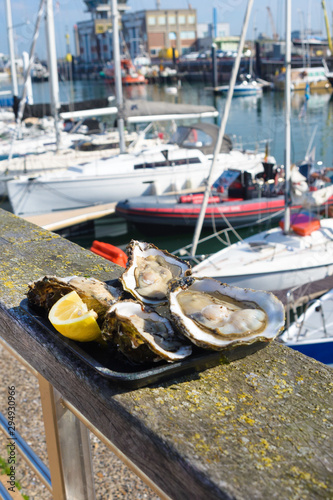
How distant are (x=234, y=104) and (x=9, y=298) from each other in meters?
59.4

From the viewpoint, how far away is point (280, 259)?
11.7m

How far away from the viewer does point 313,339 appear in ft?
28.2

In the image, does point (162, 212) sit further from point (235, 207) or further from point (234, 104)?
point (234, 104)

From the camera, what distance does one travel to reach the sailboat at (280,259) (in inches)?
452

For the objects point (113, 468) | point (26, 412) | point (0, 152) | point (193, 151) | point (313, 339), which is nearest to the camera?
point (113, 468)

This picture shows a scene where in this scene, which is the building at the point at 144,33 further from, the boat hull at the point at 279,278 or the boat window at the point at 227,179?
the boat hull at the point at 279,278

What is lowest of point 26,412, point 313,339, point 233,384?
point 313,339

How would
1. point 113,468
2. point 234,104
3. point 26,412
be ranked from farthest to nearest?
point 234,104
point 26,412
point 113,468

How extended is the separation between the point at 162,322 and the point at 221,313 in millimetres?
147

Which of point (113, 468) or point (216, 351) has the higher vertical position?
point (216, 351)

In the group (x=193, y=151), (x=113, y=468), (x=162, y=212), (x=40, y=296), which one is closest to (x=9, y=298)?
(x=40, y=296)

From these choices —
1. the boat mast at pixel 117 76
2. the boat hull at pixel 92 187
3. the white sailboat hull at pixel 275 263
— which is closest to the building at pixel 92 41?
the boat mast at pixel 117 76

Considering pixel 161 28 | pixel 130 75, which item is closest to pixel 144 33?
pixel 161 28

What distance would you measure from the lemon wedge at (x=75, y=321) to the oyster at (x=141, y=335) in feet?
0.17
